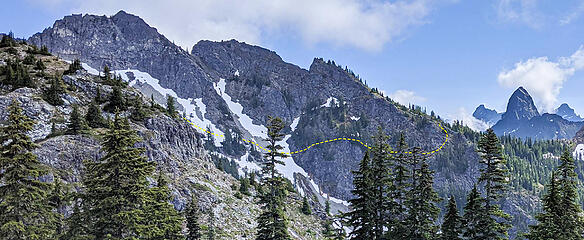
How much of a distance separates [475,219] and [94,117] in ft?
183

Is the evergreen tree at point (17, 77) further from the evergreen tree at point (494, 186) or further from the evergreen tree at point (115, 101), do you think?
the evergreen tree at point (494, 186)

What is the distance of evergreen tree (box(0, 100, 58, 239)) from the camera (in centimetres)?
1705

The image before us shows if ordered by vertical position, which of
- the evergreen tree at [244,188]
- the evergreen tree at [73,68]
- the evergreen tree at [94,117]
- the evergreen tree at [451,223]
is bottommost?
the evergreen tree at [451,223]

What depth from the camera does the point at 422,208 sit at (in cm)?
2780

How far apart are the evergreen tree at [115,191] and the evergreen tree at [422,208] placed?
18786 mm

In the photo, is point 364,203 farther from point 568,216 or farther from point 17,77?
point 17,77

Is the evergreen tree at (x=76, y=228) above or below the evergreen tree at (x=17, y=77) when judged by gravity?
below

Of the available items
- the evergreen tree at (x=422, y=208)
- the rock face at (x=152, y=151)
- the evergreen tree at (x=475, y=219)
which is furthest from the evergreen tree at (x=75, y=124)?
the evergreen tree at (x=475, y=219)

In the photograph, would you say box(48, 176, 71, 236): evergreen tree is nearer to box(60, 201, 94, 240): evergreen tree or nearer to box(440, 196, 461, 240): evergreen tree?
box(60, 201, 94, 240): evergreen tree

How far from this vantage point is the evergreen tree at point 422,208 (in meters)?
27.6

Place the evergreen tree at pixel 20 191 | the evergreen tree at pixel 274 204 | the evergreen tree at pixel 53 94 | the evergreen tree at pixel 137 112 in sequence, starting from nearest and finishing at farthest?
the evergreen tree at pixel 20 191 < the evergreen tree at pixel 274 204 < the evergreen tree at pixel 53 94 < the evergreen tree at pixel 137 112

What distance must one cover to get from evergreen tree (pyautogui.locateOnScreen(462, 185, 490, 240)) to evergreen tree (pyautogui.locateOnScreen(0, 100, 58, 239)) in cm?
2660

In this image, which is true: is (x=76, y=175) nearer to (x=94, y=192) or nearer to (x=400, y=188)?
(x=94, y=192)

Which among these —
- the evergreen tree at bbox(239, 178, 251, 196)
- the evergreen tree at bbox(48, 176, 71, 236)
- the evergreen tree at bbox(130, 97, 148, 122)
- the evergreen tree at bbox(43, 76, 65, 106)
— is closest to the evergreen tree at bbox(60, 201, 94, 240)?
the evergreen tree at bbox(48, 176, 71, 236)
